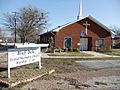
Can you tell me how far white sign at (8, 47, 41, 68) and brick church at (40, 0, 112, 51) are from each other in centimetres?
1862

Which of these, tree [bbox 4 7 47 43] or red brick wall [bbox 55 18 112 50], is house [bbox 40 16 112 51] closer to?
red brick wall [bbox 55 18 112 50]

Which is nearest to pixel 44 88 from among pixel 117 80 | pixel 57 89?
pixel 57 89

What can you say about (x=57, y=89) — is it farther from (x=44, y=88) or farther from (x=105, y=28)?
(x=105, y=28)

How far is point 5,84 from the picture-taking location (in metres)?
7.74

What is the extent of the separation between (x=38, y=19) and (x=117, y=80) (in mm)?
44645

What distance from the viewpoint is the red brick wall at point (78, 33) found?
100ft

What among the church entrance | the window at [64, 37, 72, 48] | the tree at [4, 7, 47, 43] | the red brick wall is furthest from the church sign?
the tree at [4, 7, 47, 43]

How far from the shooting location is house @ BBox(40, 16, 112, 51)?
30672 millimetres

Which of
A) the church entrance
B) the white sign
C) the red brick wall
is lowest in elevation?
Result: the white sign

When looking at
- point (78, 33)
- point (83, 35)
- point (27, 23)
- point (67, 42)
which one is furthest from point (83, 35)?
point (27, 23)

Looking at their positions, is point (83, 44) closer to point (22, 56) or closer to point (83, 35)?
point (83, 35)

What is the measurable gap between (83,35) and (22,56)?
2246 centimetres

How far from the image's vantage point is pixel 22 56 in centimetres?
1005

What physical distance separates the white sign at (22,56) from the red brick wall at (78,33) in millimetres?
18932
